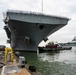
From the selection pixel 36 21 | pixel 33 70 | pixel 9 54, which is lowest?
pixel 33 70

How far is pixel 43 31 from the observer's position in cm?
3188

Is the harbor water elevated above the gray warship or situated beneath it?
situated beneath

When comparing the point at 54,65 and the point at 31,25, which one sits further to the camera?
the point at 31,25

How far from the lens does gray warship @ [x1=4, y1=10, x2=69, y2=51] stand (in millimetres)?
27609

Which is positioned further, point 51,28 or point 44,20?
point 51,28

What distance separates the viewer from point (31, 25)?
30188 millimetres

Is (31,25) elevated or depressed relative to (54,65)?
elevated

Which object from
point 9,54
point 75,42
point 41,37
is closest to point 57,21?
point 41,37

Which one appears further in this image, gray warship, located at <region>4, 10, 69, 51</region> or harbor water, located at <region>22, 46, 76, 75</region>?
gray warship, located at <region>4, 10, 69, 51</region>

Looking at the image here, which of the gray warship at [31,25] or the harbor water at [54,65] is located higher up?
the gray warship at [31,25]

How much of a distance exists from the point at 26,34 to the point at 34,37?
1718 mm

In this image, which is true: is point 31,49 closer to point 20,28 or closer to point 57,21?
point 20,28

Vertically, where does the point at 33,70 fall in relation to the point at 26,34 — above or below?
below

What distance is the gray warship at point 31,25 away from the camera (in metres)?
27.6
